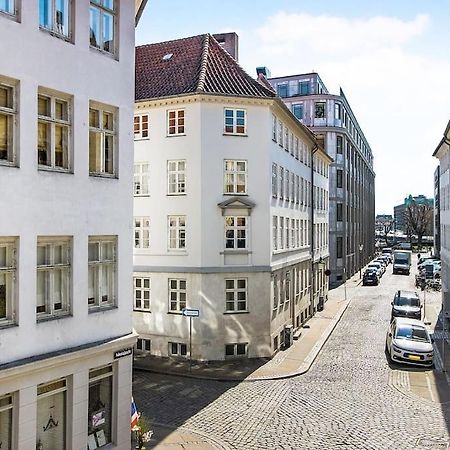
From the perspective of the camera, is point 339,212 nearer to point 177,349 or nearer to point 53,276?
point 177,349

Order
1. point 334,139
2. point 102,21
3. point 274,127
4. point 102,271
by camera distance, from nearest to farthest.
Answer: point 102,21
point 102,271
point 274,127
point 334,139

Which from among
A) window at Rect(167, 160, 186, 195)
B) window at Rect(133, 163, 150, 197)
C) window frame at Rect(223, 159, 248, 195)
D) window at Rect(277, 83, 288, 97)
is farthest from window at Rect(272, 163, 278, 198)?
window at Rect(277, 83, 288, 97)

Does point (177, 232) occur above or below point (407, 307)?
above

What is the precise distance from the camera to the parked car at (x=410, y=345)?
24.2m

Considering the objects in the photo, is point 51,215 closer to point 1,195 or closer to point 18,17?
point 1,195

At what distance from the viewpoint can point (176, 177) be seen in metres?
25.2

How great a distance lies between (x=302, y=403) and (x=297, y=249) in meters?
14.7

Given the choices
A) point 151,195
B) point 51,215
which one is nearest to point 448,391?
point 151,195

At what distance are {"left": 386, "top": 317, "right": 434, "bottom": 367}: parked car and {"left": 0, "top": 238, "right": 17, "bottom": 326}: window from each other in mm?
18515

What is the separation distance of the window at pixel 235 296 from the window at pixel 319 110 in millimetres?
37891

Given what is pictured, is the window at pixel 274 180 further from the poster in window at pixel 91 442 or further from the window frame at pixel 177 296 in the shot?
the poster in window at pixel 91 442

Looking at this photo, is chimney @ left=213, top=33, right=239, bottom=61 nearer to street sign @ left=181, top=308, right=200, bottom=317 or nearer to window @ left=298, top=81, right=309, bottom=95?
street sign @ left=181, top=308, right=200, bottom=317

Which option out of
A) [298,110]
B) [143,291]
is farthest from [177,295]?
[298,110]

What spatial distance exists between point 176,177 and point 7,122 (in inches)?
583
